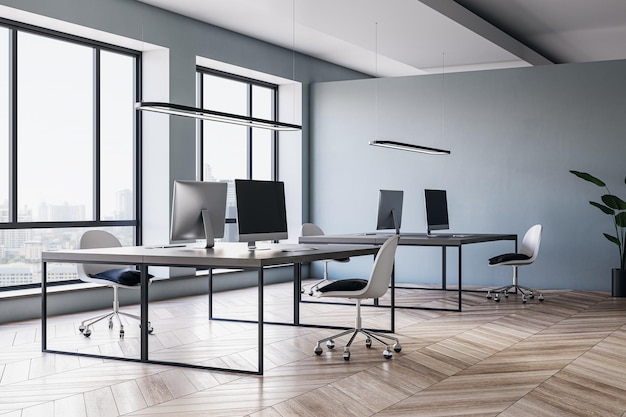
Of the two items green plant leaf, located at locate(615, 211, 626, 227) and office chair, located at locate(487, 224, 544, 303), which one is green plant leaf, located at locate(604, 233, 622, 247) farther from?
office chair, located at locate(487, 224, 544, 303)

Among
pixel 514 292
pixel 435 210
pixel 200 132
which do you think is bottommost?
pixel 514 292

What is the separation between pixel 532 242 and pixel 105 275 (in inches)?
195

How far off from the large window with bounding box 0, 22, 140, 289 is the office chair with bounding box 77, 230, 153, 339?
1.14 meters

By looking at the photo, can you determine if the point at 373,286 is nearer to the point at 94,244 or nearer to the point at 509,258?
the point at 94,244

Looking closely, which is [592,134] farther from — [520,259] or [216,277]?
[216,277]

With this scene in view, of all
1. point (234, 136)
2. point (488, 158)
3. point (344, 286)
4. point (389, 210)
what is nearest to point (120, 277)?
point (344, 286)

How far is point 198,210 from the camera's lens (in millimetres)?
6082

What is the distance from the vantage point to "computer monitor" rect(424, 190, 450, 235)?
8.84 meters

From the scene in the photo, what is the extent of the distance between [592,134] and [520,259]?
6.95ft

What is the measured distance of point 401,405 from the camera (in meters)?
4.27

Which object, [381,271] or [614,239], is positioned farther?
[614,239]

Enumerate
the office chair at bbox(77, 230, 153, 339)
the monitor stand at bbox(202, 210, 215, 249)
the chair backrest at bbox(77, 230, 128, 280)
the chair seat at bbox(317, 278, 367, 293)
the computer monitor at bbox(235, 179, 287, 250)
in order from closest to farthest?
the chair seat at bbox(317, 278, 367, 293), the computer monitor at bbox(235, 179, 287, 250), the monitor stand at bbox(202, 210, 215, 249), the office chair at bbox(77, 230, 153, 339), the chair backrest at bbox(77, 230, 128, 280)

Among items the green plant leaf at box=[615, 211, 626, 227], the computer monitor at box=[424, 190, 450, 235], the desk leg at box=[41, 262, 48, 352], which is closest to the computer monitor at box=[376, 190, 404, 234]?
the computer monitor at box=[424, 190, 450, 235]

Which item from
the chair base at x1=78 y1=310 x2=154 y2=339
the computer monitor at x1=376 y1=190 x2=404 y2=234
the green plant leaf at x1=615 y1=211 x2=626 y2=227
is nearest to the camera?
the chair base at x1=78 y1=310 x2=154 y2=339
